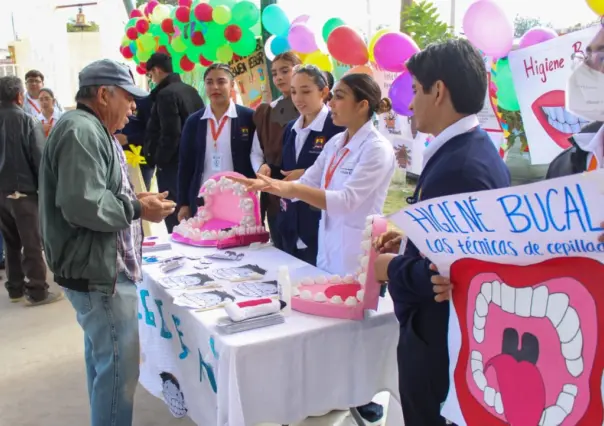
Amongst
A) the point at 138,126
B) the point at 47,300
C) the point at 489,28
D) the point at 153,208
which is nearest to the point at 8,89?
the point at 138,126

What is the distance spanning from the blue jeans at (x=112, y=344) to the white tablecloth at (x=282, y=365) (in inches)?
8.1

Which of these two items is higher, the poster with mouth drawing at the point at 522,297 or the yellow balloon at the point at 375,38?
the yellow balloon at the point at 375,38

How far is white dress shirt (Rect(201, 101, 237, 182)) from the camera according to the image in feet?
11.5

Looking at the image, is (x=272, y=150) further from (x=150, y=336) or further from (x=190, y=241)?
(x=150, y=336)

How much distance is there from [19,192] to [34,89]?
107 inches

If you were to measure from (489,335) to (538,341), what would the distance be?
0.14 metres

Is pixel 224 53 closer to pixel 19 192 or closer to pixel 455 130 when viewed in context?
pixel 19 192

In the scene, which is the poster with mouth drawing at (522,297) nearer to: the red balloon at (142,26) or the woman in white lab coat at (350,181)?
the woman in white lab coat at (350,181)

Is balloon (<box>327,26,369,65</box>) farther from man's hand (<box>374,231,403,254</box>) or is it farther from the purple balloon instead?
man's hand (<box>374,231,403,254</box>)

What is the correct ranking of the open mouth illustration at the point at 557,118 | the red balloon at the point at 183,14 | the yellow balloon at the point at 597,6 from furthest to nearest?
the red balloon at the point at 183,14 < the open mouth illustration at the point at 557,118 < the yellow balloon at the point at 597,6

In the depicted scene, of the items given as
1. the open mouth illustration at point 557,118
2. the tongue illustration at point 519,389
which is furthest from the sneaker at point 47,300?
the tongue illustration at point 519,389

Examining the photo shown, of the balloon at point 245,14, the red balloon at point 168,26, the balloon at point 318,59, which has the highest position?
the red balloon at point 168,26

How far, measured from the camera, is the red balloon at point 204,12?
5207 millimetres

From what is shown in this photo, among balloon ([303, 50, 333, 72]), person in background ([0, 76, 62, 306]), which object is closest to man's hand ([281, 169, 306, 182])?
balloon ([303, 50, 333, 72])
